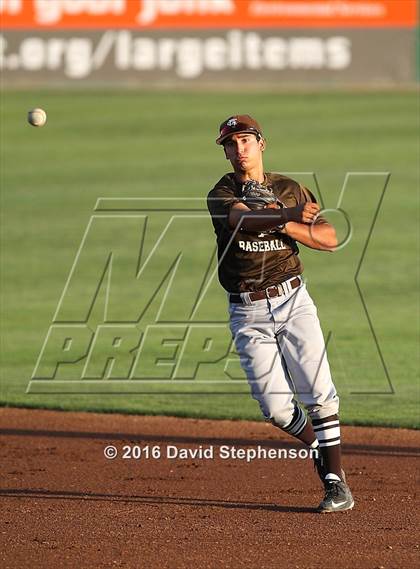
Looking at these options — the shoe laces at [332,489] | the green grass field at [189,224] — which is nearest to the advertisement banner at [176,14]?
the green grass field at [189,224]

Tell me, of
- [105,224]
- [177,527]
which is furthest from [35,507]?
[105,224]

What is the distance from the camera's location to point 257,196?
7.80m

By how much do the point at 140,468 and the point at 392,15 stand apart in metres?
27.6

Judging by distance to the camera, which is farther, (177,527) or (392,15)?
(392,15)

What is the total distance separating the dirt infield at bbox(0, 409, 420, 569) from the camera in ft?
22.8

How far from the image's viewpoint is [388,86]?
36.7 meters

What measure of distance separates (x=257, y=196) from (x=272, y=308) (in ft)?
2.47

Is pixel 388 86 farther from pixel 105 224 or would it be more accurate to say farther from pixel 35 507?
pixel 35 507

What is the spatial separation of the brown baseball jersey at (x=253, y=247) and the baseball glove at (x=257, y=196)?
6cm

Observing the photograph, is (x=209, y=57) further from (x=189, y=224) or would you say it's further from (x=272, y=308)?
(x=272, y=308)

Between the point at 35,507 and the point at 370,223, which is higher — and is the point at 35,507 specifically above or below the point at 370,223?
above

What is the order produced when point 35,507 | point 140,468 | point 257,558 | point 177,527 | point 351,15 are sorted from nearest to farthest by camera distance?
point 257,558 → point 177,527 → point 35,507 → point 140,468 → point 351,15

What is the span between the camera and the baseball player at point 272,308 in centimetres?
785

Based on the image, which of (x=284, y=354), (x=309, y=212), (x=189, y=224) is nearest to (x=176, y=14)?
(x=189, y=224)
